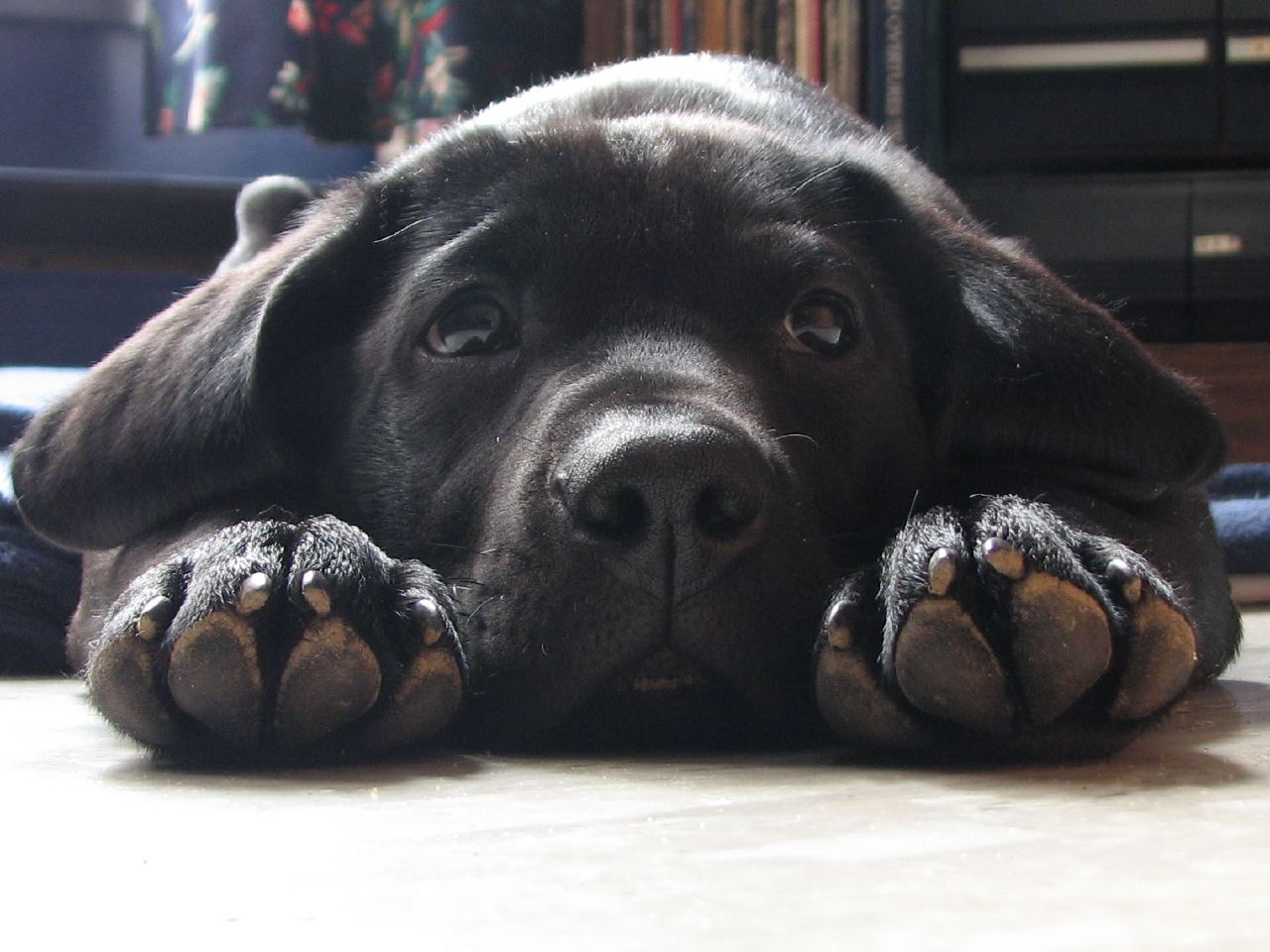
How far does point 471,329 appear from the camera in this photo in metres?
1.90

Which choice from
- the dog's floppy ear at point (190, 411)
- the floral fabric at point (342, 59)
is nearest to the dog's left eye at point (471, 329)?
the dog's floppy ear at point (190, 411)

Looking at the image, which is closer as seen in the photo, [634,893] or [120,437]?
[634,893]

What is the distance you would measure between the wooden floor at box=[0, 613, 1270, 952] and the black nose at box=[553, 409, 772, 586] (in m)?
0.20

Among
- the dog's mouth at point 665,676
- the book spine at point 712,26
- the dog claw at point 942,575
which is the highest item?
the book spine at point 712,26

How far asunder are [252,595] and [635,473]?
350 mm

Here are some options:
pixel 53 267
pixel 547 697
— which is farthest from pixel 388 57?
pixel 547 697

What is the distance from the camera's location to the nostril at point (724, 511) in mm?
1508

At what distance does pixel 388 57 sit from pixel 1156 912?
15.7ft

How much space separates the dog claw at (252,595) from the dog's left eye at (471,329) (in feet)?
1.73

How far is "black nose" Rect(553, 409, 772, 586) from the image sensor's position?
4.84 feet

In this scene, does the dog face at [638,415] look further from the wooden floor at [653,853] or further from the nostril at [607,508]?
the wooden floor at [653,853]

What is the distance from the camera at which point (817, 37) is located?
505 centimetres

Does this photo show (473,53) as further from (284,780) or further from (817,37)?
(284,780)

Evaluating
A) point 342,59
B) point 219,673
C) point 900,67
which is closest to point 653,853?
point 219,673
